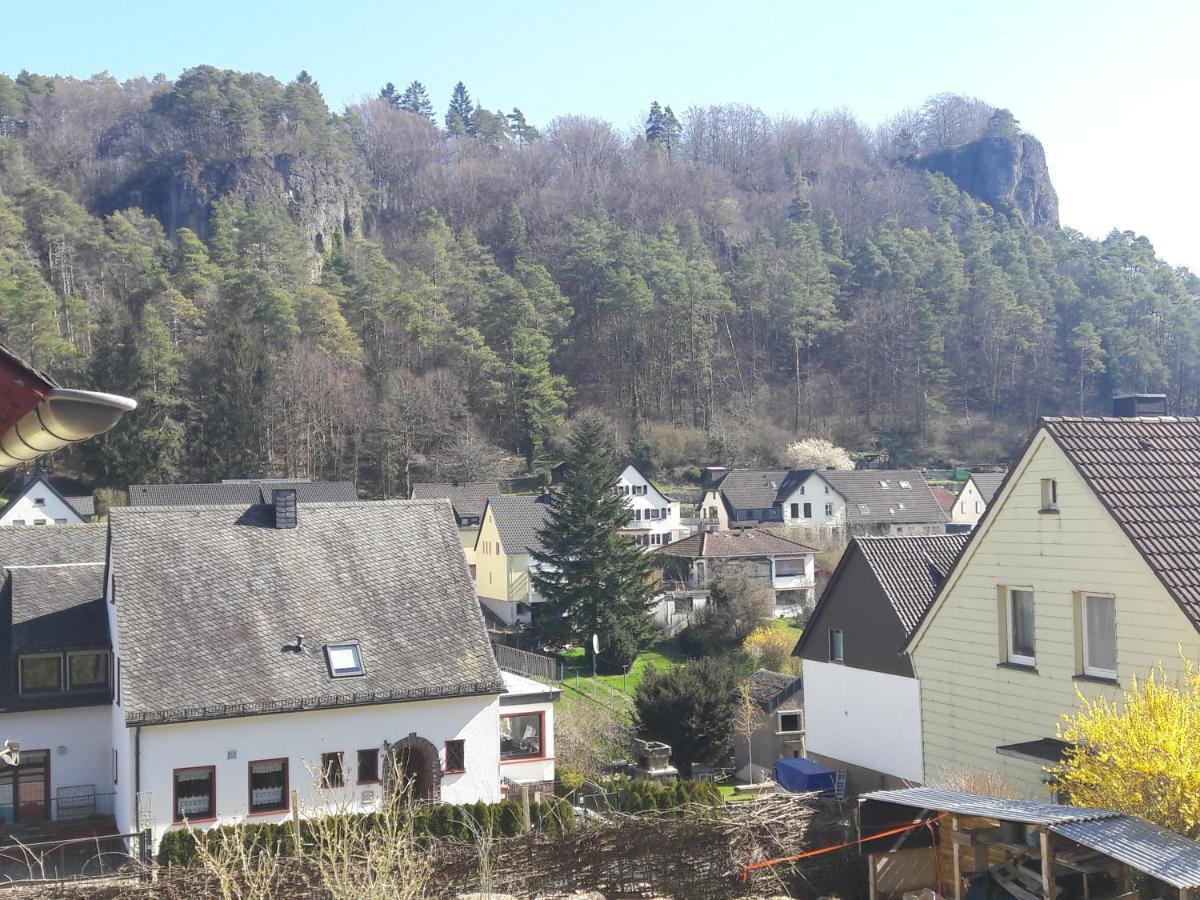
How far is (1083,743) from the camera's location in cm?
1155

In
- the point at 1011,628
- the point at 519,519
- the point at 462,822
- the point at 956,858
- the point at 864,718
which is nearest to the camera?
the point at 956,858

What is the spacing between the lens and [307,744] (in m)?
20.0

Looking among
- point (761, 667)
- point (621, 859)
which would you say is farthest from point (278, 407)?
point (621, 859)

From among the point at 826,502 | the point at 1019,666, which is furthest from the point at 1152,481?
the point at 826,502

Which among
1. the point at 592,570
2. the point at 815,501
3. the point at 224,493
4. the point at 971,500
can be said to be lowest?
the point at 592,570

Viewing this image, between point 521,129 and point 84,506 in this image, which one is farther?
point 521,129

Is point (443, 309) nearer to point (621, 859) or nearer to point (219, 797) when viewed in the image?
point (219, 797)

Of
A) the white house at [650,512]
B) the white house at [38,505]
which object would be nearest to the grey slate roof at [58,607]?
the white house at [38,505]

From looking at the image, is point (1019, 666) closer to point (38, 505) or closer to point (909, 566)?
point (909, 566)

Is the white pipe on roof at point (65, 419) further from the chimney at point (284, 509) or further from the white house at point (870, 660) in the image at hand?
the chimney at point (284, 509)

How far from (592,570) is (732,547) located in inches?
338

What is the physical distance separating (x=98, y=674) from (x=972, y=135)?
13243 centimetres

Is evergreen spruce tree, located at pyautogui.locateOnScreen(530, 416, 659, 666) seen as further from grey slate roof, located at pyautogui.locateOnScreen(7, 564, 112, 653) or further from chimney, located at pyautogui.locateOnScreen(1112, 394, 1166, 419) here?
chimney, located at pyautogui.locateOnScreen(1112, 394, 1166, 419)

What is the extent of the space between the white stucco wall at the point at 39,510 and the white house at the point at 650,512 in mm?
24635
